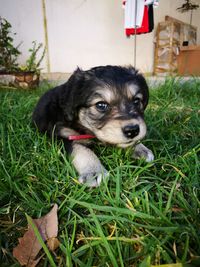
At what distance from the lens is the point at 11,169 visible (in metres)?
1.67

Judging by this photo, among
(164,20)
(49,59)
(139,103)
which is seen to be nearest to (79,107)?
(139,103)

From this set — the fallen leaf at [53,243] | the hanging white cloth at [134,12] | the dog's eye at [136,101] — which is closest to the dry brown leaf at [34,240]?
the fallen leaf at [53,243]

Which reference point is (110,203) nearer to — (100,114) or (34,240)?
(34,240)

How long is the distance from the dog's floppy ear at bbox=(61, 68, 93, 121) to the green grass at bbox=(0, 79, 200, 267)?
277 mm

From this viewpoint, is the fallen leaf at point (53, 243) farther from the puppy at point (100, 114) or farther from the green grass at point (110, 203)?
the puppy at point (100, 114)

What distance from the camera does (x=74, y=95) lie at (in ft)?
6.77

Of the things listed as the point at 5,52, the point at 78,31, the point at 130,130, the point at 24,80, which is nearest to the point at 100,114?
the point at 130,130

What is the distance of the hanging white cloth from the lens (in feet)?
20.8

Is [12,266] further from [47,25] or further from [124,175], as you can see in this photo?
[47,25]

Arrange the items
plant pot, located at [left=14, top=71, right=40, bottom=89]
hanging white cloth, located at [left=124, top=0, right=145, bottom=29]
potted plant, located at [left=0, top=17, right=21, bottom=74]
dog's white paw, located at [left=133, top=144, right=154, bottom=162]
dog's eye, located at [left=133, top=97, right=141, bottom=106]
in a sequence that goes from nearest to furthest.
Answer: dog's white paw, located at [left=133, top=144, right=154, bottom=162] < dog's eye, located at [left=133, top=97, right=141, bottom=106] < plant pot, located at [left=14, top=71, right=40, bottom=89] < potted plant, located at [left=0, top=17, right=21, bottom=74] < hanging white cloth, located at [left=124, top=0, right=145, bottom=29]

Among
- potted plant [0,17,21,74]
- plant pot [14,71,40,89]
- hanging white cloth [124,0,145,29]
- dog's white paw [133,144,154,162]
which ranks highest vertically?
hanging white cloth [124,0,145,29]

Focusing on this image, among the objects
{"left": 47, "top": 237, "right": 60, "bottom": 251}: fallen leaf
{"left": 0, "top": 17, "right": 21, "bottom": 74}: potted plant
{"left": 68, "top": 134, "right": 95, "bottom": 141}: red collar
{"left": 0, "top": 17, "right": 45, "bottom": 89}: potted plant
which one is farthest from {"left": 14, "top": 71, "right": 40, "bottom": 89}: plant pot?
{"left": 47, "top": 237, "right": 60, "bottom": 251}: fallen leaf

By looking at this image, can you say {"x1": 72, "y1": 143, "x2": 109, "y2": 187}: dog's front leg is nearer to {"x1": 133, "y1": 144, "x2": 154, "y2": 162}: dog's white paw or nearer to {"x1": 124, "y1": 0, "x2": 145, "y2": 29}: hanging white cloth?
{"x1": 133, "y1": 144, "x2": 154, "y2": 162}: dog's white paw

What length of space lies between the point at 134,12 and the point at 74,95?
5.16 meters
